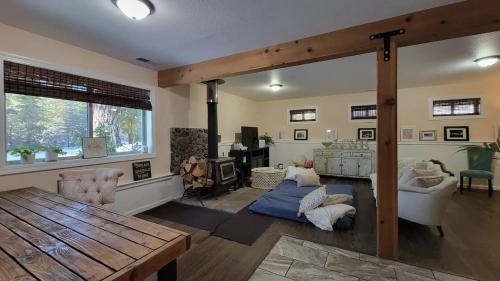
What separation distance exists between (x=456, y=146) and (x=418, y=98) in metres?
1.37

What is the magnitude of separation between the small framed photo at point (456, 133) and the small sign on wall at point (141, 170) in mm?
6557

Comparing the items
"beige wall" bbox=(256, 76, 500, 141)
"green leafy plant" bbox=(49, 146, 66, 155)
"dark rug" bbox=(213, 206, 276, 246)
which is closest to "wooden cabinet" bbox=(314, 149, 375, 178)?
"beige wall" bbox=(256, 76, 500, 141)

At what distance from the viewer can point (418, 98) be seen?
215 inches

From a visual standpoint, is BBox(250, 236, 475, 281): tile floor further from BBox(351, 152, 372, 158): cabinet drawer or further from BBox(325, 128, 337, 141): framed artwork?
BBox(325, 128, 337, 141): framed artwork

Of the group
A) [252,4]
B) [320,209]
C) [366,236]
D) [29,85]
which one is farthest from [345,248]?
[29,85]

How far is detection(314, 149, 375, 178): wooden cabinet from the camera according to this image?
5625 mm

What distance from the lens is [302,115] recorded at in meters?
6.95

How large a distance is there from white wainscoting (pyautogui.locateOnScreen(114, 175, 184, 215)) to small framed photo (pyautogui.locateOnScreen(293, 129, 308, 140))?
400 centimetres

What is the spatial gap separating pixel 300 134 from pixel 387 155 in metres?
4.80

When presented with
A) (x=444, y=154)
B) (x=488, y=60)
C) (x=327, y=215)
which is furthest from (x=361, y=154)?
(x=327, y=215)

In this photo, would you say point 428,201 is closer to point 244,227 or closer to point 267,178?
point 244,227

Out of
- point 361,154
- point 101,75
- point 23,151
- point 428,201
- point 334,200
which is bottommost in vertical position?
point 334,200

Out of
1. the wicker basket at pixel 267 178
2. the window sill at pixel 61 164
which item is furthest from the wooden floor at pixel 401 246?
the wicker basket at pixel 267 178

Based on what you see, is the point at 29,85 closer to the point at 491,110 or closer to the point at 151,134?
the point at 151,134
